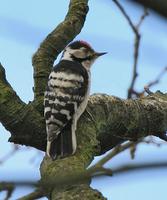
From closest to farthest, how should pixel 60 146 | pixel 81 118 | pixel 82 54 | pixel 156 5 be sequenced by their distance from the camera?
pixel 156 5, pixel 60 146, pixel 81 118, pixel 82 54

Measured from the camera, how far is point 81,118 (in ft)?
11.5

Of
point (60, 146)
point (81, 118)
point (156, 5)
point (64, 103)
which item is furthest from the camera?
point (64, 103)

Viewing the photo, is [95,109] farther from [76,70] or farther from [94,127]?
[76,70]

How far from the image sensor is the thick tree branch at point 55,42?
367 centimetres

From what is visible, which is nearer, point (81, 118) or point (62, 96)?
point (81, 118)

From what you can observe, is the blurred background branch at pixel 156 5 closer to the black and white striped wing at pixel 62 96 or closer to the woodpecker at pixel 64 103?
the woodpecker at pixel 64 103

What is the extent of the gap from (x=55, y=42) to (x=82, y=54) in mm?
1188

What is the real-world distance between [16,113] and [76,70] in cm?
150

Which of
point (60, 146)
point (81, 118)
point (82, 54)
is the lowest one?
point (60, 146)

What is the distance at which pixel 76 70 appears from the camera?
174 inches

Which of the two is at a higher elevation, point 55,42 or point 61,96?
point 55,42

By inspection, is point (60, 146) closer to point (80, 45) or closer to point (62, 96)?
point (62, 96)

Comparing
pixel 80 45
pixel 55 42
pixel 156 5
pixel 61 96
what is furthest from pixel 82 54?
pixel 156 5

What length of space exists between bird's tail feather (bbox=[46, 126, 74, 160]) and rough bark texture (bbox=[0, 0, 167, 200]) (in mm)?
52
